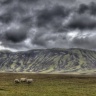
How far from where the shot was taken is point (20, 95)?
39875mm

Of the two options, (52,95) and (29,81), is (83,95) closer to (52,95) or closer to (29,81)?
(52,95)

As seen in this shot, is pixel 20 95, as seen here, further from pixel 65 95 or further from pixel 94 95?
pixel 94 95

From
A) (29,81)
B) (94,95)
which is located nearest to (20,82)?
(29,81)

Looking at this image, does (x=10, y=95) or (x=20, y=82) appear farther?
(x=20, y=82)

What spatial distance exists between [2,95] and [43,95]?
7616 millimetres

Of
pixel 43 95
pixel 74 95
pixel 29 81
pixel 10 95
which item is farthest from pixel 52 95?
pixel 29 81

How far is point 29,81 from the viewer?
2576 inches

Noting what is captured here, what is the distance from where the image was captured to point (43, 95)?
40.2 m

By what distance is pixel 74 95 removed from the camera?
133ft

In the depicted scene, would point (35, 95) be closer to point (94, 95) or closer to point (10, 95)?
point (10, 95)

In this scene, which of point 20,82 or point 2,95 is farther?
point 20,82

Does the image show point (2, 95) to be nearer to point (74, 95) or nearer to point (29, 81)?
point (74, 95)

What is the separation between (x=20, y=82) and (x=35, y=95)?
28338 millimetres

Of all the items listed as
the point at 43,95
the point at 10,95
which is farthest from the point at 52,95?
the point at 10,95
